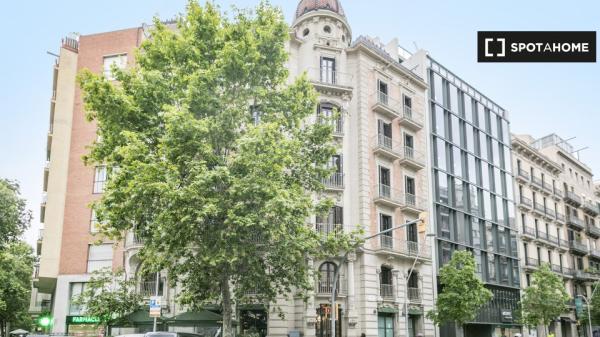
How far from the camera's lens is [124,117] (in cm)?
2103

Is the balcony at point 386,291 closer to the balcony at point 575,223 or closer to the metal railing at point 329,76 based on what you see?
the metal railing at point 329,76

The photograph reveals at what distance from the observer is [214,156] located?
65.1 ft

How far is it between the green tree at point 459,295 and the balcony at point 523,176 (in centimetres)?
1936

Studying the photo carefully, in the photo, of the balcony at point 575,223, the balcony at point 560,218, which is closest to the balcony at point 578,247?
the balcony at point 575,223

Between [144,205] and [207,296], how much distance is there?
438 cm

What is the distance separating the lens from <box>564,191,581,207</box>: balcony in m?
58.4

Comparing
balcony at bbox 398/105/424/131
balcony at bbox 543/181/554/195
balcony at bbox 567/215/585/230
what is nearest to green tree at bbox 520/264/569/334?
balcony at bbox 398/105/424/131

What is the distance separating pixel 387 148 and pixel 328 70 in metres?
6.03

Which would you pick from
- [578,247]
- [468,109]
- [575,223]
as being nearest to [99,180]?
[468,109]

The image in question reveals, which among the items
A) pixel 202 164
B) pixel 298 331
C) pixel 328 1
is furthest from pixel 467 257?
pixel 202 164

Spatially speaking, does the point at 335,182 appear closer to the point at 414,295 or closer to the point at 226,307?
the point at 414,295

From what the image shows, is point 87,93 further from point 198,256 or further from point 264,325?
point 264,325

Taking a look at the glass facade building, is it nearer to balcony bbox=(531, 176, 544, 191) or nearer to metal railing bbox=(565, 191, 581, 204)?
balcony bbox=(531, 176, 544, 191)

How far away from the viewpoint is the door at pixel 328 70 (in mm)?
33500
